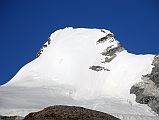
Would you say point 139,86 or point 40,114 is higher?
point 139,86

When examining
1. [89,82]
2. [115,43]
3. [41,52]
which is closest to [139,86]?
[89,82]

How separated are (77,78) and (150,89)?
1892cm

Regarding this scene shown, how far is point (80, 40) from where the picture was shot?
100 m

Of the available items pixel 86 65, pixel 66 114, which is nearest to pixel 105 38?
pixel 86 65

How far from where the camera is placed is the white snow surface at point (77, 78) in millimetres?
57094

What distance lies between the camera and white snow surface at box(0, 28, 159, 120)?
57.1 metres

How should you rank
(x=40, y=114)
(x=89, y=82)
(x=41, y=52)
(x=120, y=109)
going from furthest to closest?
(x=41, y=52) < (x=89, y=82) < (x=120, y=109) < (x=40, y=114)

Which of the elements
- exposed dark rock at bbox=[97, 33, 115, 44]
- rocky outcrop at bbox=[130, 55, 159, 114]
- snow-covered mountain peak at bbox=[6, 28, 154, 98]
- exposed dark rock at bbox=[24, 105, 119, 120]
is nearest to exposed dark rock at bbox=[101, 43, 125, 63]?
snow-covered mountain peak at bbox=[6, 28, 154, 98]

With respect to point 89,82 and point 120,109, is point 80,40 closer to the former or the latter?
point 89,82

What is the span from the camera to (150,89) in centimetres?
7062

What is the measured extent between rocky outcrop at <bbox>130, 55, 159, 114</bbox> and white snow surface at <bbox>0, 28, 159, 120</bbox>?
1366mm

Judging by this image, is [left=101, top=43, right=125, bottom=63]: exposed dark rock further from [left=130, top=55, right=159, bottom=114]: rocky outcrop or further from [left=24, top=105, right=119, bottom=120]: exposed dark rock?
[left=24, top=105, right=119, bottom=120]: exposed dark rock

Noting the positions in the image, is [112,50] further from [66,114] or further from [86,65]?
[66,114]

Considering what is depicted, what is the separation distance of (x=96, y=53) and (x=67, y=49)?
8.50 metres
